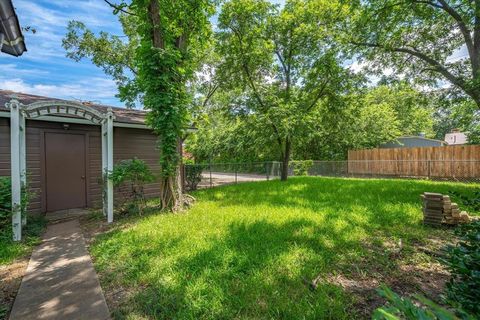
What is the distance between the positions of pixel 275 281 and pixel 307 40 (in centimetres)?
1125

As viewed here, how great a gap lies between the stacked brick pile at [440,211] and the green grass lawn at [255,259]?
0.99 feet

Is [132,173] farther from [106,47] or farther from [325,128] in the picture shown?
[325,128]

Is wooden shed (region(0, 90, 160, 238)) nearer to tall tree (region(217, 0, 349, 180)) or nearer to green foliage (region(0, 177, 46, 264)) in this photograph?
green foliage (region(0, 177, 46, 264))

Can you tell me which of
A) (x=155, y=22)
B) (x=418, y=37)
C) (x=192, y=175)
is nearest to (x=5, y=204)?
(x=155, y=22)

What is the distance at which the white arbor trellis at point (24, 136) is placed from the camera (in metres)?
4.22

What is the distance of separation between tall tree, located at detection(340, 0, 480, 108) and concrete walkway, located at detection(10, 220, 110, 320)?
10.7m

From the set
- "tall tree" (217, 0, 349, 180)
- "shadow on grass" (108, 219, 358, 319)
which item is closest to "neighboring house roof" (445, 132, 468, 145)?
"tall tree" (217, 0, 349, 180)

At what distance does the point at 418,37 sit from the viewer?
894 centimetres

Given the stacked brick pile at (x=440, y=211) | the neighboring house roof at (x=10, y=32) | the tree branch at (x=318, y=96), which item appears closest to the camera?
the neighboring house roof at (x=10, y=32)

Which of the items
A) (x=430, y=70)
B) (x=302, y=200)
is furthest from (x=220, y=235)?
(x=430, y=70)

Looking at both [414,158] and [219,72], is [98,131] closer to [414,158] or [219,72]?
[219,72]

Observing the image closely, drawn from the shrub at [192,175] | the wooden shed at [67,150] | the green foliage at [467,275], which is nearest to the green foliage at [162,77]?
the wooden shed at [67,150]

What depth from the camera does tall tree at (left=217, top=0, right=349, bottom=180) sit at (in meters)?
10.5

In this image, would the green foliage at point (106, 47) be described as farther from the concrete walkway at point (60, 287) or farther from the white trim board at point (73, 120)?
the concrete walkway at point (60, 287)
